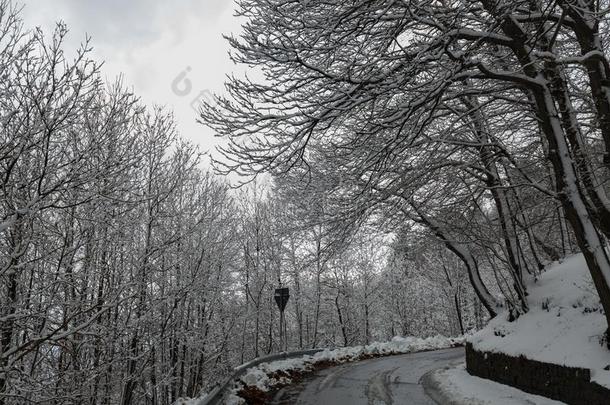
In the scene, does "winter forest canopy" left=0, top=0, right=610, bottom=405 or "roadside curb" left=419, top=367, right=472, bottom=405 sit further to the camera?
"roadside curb" left=419, top=367, right=472, bottom=405

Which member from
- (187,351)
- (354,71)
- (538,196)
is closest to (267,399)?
(354,71)

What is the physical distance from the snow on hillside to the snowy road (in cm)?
201

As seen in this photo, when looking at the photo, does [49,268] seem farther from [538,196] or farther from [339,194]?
[538,196]

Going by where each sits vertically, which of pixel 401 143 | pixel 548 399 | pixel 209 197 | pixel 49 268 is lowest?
pixel 548 399

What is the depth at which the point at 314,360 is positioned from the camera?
16.4m

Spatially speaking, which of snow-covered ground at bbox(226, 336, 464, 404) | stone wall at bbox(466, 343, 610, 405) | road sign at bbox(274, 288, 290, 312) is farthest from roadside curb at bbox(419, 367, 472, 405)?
road sign at bbox(274, 288, 290, 312)

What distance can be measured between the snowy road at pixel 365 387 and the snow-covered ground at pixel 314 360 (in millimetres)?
687

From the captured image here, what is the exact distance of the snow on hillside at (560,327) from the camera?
6859 millimetres

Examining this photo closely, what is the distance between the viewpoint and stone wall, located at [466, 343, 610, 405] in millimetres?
6344

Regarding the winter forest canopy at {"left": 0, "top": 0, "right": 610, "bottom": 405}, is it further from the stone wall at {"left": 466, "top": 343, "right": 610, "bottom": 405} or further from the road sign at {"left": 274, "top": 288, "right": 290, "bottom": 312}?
the road sign at {"left": 274, "top": 288, "right": 290, "bottom": 312}

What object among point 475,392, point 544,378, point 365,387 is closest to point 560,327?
point 544,378

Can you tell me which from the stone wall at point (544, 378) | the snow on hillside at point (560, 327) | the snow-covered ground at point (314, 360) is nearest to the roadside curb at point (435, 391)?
the stone wall at point (544, 378)

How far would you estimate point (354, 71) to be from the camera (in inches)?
261

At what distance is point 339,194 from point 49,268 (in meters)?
6.76
